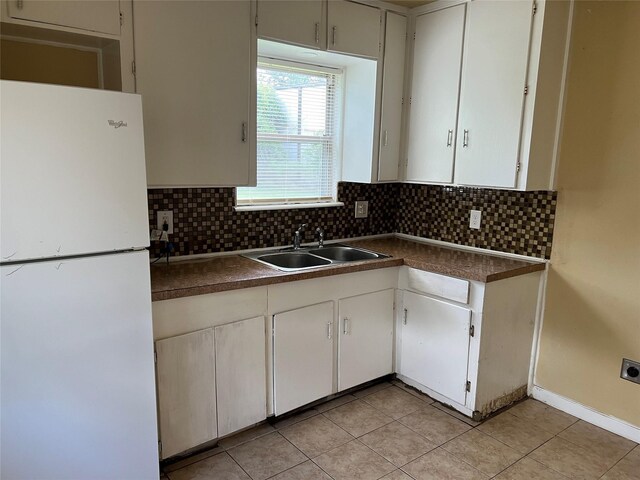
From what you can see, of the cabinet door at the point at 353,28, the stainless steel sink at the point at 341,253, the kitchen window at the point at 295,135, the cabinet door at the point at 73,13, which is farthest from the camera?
the stainless steel sink at the point at 341,253

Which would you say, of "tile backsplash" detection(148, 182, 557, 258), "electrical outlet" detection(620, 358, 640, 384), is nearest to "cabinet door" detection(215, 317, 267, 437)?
"tile backsplash" detection(148, 182, 557, 258)

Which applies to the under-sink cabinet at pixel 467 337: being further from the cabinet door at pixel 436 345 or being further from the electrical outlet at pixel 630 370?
the electrical outlet at pixel 630 370

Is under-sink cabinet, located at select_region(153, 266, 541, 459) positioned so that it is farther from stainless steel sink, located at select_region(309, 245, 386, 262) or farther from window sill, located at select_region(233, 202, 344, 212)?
window sill, located at select_region(233, 202, 344, 212)

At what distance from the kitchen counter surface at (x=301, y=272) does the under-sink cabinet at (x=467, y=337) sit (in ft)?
0.18

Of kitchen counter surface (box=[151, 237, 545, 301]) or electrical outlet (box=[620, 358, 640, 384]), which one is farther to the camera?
electrical outlet (box=[620, 358, 640, 384])

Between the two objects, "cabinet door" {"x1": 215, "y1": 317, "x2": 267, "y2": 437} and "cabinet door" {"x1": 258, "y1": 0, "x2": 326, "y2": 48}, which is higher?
"cabinet door" {"x1": 258, "y1": 0, "x2": 326, "y2": 48}

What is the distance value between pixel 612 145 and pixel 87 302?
2.53m

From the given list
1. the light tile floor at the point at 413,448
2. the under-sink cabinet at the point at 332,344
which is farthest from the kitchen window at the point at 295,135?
the light tile floor at the point at 413,448

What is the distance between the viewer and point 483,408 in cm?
262

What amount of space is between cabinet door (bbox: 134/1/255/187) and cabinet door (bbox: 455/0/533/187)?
122cm

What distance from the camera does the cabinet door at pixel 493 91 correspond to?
2.45 metres

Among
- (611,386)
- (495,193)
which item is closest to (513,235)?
(495,193)

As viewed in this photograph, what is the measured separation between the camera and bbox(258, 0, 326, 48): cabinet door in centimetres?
238

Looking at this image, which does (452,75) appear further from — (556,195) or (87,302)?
(87,302)
